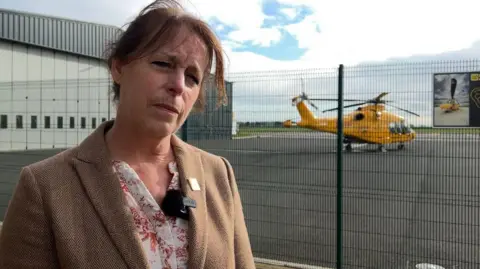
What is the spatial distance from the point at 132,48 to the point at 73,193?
0.40 metres

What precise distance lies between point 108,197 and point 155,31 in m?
0.44

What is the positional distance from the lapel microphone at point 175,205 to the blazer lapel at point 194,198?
0.07 ft

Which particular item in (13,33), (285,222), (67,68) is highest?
(13,33)

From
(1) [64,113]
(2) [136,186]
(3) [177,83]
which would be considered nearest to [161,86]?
(3) [177,83]

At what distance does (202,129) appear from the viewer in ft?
19.3

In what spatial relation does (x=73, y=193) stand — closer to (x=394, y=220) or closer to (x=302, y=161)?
(x=302, y=161)

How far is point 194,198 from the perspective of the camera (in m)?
1.22

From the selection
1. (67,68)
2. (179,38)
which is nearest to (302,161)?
(179,38)

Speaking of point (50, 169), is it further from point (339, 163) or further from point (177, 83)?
point (339, 163)

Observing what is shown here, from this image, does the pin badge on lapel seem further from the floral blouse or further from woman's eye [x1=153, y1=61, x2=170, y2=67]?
woman's eye [x1=153, y1=61, x2=170, y2=67]

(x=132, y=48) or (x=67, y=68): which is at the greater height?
(x=67, y=68)

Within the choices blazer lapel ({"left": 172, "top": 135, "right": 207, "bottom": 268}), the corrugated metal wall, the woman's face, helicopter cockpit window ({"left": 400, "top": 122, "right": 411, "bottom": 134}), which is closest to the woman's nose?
the woman's face

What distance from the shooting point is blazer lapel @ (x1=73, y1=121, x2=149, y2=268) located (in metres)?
1.02

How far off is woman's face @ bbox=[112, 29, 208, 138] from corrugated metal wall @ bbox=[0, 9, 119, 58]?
18640 mm
